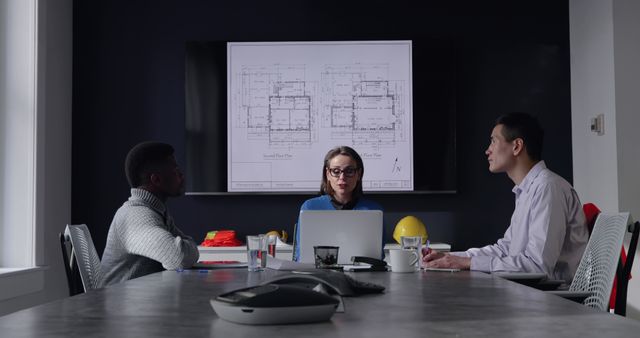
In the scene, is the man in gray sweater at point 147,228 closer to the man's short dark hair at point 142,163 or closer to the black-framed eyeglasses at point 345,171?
the man's short dark hair at point 142,163

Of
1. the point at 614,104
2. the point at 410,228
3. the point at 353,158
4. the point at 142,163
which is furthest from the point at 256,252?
the point at 614,104

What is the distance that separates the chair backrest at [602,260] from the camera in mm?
2002

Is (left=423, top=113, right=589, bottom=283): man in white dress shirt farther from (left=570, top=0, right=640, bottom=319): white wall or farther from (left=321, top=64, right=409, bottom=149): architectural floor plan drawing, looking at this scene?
(left=321, top=64, right=409, bottom=149): architectural floor plan drawing

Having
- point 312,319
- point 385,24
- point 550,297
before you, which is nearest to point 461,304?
point 550,297

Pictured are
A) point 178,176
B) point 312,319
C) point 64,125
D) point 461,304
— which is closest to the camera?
point 312,319

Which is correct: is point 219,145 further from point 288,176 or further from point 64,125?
point 64,125

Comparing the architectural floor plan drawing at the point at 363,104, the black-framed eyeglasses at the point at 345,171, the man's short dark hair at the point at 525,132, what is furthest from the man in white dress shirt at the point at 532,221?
the architectural floor plan drawing at the point at 363,104

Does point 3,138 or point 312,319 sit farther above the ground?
point 3,138

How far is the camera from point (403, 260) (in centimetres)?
238

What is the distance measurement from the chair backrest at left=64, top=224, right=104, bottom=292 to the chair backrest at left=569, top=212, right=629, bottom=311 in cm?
157

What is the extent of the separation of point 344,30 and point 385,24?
0.27 m

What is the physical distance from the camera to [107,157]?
4.79 m

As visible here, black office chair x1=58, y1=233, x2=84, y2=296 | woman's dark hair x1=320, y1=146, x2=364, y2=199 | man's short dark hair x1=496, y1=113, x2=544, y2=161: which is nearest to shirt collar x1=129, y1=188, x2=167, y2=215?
black office chair x1=58, y1=233, x2=84, y2=296

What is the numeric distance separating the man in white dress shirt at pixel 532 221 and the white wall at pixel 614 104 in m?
1.22
